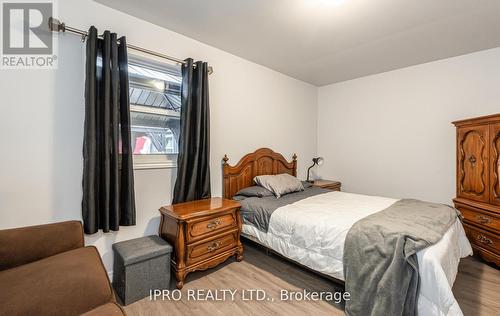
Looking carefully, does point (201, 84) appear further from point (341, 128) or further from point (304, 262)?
point (341, 128)

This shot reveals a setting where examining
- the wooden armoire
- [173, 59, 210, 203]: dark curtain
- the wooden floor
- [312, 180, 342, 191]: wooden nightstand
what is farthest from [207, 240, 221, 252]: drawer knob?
A: the wooden armoire

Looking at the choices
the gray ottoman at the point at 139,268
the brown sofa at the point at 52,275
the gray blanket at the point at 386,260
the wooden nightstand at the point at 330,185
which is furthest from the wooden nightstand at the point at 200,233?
the wooden nightstand at the point at 330,185

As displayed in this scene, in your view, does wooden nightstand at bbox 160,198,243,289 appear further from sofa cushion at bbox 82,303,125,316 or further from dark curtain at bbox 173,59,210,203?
sofa cushion at bbox 82,303,125,316

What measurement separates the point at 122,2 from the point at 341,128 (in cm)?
347

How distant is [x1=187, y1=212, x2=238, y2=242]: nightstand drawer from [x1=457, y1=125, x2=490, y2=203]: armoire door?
256 cm

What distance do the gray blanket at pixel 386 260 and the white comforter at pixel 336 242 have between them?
0.18 ft

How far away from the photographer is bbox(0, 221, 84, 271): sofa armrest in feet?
4.39

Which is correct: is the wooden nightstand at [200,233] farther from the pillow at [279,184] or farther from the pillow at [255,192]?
the pillow at [279,184]

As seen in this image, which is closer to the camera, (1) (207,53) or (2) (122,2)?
(2) (122,2)

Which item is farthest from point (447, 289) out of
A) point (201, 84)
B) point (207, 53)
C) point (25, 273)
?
point (207, 53)

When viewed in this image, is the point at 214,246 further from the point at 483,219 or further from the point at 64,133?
the point at 483,219

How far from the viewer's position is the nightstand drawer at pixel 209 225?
78.4 inches

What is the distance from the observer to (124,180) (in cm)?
195

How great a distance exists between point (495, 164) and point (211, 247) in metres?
2.88
